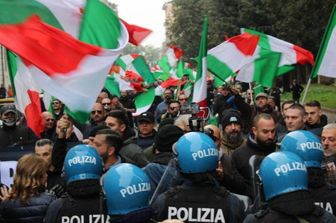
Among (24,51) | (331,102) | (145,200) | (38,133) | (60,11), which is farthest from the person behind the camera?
(331,102)

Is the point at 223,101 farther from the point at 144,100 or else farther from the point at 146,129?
the point at 146,129

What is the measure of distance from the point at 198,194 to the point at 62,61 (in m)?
2.37

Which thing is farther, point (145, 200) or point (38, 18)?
point (38, 18)

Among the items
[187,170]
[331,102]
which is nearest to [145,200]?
[187,170]

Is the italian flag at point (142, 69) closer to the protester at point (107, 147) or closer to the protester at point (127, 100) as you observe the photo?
the protester at point (127, 100)

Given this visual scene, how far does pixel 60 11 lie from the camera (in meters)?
6.56

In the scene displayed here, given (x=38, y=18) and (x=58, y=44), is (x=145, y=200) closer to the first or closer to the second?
(x=58, y=44)

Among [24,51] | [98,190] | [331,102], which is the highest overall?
[24,51]

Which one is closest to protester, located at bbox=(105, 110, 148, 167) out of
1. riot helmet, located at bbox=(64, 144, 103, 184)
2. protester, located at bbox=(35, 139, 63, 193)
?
protester, located at bbox=(35, 139, 63, 193)

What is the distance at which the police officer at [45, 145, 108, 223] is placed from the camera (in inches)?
152

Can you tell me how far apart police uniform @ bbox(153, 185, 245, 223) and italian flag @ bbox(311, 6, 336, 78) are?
14.1 feet

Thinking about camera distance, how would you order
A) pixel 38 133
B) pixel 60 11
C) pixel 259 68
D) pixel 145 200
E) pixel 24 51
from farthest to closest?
pixel 259 68 < pixel 38 133 < pixel 60 11 < pixel 24 51 < pixel 145 200

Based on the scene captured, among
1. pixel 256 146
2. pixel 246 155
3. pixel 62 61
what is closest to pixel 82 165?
pixel 62 61

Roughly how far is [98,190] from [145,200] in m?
0.77
